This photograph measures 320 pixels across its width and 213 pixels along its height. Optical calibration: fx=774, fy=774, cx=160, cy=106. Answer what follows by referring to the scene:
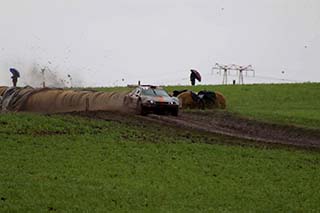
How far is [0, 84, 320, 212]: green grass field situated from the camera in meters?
13.8

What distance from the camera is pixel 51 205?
12.9 meters

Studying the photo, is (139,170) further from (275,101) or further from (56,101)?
(275,101)

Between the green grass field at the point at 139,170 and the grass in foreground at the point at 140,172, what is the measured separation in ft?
0.07

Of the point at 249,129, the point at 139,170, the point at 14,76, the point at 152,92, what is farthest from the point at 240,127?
the point at 14,76

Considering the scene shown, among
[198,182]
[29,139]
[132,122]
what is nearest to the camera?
[198,182]

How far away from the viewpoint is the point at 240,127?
1273 inches

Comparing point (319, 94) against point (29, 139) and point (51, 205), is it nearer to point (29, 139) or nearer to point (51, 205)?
point (29, 139)

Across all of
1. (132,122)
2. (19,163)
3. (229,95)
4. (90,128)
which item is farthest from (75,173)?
(229,95)

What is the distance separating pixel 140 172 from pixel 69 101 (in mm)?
24810

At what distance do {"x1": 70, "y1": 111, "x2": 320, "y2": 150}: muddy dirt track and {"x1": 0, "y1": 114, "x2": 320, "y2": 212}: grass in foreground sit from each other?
2340 millimetres

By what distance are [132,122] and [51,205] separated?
17.3m

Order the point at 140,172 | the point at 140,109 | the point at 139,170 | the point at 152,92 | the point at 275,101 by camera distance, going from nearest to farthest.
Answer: the point at 140,172, the point at 139,170, the point at 140,109, the point at 152,92, the point at 275,101

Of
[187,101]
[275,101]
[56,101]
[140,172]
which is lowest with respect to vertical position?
[140,172]

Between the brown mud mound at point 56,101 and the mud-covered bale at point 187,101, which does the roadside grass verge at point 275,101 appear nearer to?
the mud-covered bale at point 187,101
